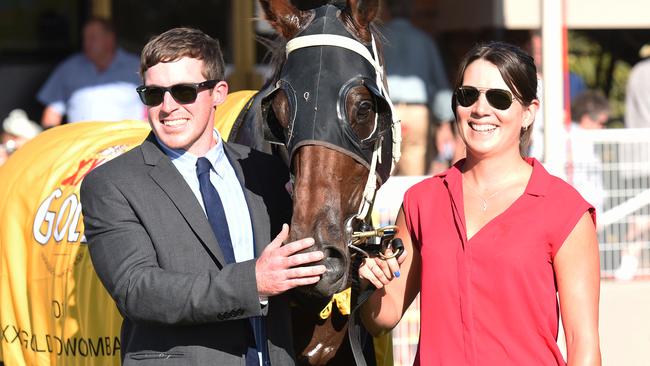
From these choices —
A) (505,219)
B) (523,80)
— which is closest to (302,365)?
(505,219)

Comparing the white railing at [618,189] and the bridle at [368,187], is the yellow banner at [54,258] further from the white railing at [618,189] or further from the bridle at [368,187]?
the white railing at [618,189]

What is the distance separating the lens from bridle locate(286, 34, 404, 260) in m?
3.12

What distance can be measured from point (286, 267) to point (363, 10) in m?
1.01

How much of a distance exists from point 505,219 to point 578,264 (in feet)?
0.75

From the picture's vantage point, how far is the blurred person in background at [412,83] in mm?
8594

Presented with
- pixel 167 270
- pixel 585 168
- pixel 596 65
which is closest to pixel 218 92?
pixel 167 270

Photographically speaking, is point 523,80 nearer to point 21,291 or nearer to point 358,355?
point 358,355

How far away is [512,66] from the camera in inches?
122

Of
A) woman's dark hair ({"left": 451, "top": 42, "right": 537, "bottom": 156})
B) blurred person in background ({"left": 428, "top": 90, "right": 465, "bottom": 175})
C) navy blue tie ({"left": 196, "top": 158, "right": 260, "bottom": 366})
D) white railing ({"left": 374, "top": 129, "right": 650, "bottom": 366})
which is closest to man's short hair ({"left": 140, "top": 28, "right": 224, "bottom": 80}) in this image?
navy blue tie ({"left": 196, "top": 158, "right": 260, "bottom": 366})

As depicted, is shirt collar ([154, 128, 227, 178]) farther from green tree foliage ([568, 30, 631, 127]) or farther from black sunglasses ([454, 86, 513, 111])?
green tree foliage ([568, 30, 631, 127])

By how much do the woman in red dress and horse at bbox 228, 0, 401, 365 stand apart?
0.53 feet

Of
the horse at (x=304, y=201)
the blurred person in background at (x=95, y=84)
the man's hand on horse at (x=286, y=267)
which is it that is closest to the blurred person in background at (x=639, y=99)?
the blurred person in background at (x=95, y=84)

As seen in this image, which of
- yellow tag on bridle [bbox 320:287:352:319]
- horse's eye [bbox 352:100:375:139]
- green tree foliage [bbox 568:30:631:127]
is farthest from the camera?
green tree foliage [bbox 568:30:631:127]

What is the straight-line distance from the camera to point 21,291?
4.76m
